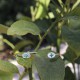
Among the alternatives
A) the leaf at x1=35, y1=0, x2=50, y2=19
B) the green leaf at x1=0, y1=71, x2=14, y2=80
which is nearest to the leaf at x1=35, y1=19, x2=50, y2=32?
the leaf at x1=35, y1=0, x2=50, y2=19

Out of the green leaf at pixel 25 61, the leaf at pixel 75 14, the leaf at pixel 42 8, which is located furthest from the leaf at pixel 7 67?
the leaf at pixel 42 8

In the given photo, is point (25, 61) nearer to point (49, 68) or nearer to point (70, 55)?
point (49, 68)

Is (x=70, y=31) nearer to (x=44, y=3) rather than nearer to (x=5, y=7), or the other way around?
(x=44, y=3)

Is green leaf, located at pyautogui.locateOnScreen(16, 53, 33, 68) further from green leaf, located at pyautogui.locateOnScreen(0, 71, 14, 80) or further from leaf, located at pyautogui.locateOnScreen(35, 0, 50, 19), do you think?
leaf, located at pyautogui.locateOnScreen(35, 0, 50, 19)

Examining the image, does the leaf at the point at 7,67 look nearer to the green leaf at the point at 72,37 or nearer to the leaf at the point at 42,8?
the green leaf at the point at 72,37

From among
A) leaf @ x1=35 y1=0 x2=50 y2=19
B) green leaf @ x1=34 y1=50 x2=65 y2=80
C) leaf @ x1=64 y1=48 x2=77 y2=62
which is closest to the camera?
green leaf @ x1=34 y1=50 x2=65 y2=80

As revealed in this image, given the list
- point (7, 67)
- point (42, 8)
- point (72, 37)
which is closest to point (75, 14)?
point (72, 37)
